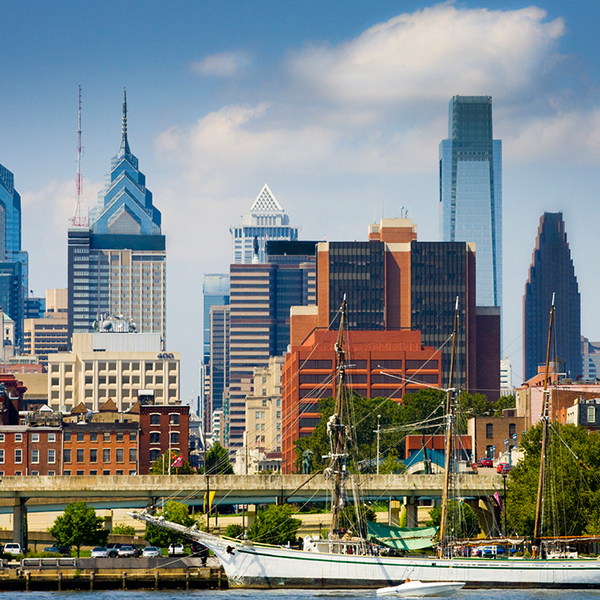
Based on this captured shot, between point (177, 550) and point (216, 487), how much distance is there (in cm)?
950

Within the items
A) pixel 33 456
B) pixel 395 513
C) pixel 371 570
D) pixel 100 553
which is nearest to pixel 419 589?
pixel 371 570

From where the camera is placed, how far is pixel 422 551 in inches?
4707

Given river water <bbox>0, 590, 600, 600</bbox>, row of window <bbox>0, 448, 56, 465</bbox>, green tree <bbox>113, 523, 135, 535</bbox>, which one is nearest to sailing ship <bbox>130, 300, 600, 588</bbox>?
river water <bbox>0, 590, 600, 600</bbox>

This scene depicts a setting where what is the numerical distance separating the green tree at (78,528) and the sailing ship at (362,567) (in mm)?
22358

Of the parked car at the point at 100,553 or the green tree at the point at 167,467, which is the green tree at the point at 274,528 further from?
the green tree at the point at 167,467

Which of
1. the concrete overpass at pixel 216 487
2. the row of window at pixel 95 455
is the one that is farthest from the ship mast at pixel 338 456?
the row of window at pixel 95 455

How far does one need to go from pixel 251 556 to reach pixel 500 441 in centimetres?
9859

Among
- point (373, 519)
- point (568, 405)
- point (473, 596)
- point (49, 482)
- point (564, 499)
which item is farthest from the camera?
point (568, 405)

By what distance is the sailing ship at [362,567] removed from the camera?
105 m

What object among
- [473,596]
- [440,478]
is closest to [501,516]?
[440,478]

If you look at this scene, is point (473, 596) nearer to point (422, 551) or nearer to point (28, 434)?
point (422, 551)

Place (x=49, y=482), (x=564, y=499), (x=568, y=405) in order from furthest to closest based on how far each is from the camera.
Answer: (x=568, y=405) → (x=49, y=482) → (x=564, y=499)

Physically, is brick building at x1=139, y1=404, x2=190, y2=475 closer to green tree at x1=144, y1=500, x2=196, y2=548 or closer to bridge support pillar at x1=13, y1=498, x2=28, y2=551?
bridge support pillar at x1=13, y1=498, x2=28, y2=551

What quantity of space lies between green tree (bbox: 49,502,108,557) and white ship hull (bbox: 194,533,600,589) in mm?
24732
